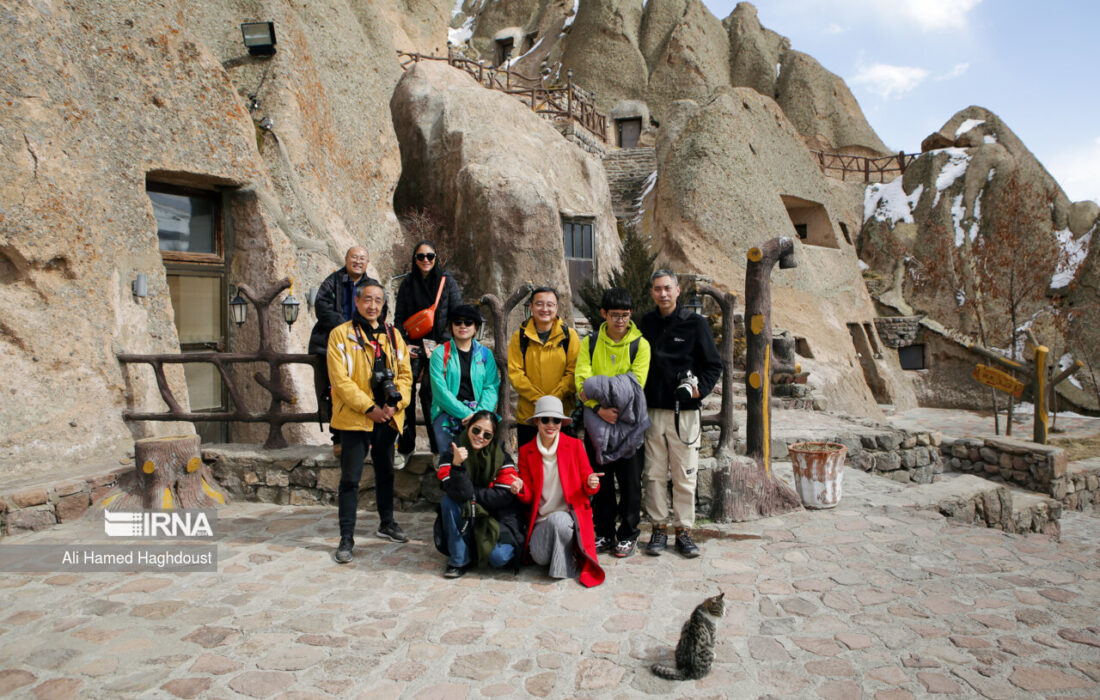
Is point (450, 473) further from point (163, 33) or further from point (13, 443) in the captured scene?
point (163, 33)

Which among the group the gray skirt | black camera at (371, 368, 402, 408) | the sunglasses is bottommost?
the gray skirt

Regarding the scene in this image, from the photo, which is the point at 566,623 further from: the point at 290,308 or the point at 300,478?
the point at 290,308

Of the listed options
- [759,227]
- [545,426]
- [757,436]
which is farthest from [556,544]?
[759,227]

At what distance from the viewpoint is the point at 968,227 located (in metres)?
23.4

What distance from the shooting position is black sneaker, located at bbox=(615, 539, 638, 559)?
4324 millimetres

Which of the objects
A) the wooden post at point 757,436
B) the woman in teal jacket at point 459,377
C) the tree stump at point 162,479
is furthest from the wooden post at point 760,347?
the tree stump at point 162,479

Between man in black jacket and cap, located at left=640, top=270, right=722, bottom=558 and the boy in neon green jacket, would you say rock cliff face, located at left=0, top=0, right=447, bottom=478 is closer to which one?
the boy in neon green jacket

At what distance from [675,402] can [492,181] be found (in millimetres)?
10972

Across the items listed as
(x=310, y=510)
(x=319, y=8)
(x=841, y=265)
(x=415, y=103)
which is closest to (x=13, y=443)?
(x=310, y=510)

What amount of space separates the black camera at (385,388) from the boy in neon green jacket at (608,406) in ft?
3.87

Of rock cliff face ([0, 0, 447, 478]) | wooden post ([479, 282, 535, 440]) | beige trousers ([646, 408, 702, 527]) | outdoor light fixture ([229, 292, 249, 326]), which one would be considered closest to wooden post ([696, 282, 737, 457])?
beige trousers ([646, 408, 702, 527])

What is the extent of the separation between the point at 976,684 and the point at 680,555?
1863mm

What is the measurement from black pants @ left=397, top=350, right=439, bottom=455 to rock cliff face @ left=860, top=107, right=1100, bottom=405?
18.2 metres

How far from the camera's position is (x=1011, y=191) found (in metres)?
21.3
